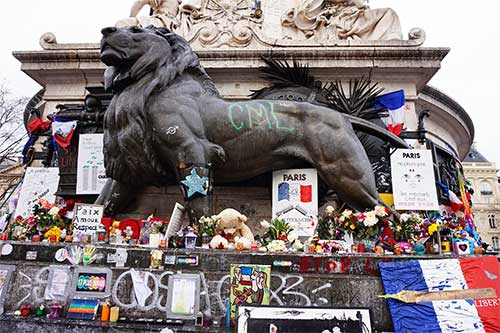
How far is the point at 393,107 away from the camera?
7.91 metres

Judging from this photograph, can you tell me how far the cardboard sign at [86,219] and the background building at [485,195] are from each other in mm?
66882

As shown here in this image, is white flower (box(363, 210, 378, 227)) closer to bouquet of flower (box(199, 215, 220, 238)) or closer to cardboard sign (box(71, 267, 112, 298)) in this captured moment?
bouquet of flower (box(199, 215, 220, 238))

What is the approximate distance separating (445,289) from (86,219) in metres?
5.04

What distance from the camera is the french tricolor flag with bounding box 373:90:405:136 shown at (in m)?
7.79

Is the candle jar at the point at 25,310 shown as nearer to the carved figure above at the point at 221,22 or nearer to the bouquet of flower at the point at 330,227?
the bouquet of flower at the point at 330,227

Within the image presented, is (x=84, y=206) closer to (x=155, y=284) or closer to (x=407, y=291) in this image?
(x=155, y=284)

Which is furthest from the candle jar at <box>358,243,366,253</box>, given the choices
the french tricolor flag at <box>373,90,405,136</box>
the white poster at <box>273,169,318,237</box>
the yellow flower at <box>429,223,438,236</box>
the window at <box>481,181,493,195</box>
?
the window at <box>481,181,493,195</box>

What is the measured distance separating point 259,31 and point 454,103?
17.9ft

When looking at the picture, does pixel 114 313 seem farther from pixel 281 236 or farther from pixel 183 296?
pixel 281 236

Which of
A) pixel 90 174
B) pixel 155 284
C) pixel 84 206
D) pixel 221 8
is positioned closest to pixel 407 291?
pixel 155 284

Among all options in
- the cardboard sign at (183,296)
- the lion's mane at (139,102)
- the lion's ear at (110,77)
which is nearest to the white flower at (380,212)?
the cardboard sign at (183,296)

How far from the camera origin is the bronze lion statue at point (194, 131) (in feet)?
19.5

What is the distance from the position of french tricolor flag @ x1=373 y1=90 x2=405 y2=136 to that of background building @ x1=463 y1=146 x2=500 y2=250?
62.0m

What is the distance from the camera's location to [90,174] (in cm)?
788
